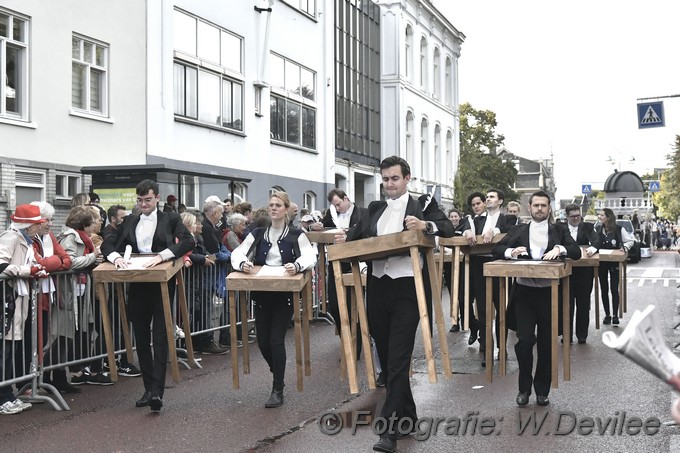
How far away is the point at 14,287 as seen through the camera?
27.4ft

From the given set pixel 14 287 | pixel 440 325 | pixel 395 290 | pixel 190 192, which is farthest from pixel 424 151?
pixel 395 290

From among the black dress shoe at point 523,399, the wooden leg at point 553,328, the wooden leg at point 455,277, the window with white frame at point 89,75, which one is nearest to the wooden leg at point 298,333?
the black dress shoe at point 523,399

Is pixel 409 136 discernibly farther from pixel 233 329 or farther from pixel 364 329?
pixel 364 329

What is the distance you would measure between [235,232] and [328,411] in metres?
5.69

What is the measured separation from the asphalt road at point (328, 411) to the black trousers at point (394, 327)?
17.2 inches

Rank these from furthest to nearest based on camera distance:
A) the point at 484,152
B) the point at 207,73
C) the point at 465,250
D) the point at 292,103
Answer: the point at 484,152 < the point at 292,103 < the point at 207,73 < the point at 465,250

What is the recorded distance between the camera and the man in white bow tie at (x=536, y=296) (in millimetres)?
8406

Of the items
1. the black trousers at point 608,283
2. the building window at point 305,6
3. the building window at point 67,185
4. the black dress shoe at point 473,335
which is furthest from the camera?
the building window at point 305,6

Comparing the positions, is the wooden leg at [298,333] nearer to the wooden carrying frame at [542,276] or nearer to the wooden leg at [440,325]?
the wooden leg at [440,325]

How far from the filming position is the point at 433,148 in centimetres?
5134

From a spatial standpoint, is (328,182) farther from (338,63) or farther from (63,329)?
(63,329)

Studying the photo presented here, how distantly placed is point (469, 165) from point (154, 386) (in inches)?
2414

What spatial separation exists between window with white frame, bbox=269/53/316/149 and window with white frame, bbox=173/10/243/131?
2.56m

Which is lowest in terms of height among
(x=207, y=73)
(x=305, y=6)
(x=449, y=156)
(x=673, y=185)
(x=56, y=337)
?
(x=56, y=337)
